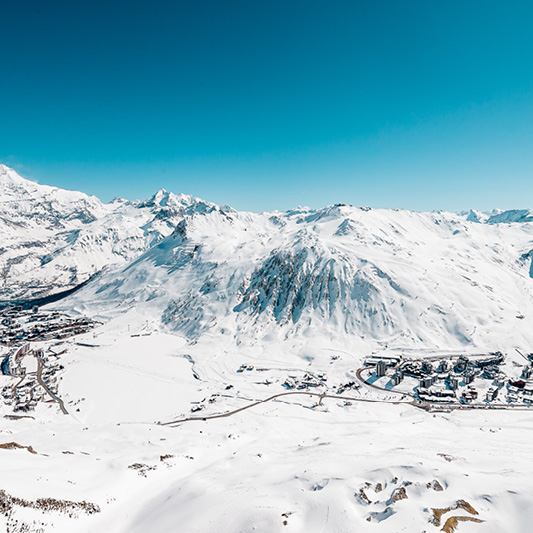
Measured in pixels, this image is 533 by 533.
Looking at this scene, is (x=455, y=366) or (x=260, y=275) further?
(x=260, y=275)

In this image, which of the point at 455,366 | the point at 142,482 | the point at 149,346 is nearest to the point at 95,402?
the point at 149,346

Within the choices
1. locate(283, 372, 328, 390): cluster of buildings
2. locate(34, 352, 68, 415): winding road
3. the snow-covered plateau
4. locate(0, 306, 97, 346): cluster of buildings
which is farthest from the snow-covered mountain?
locate(34, 352, 68, 415): winding road

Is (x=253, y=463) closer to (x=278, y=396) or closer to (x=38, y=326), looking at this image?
(x=278, y=396)

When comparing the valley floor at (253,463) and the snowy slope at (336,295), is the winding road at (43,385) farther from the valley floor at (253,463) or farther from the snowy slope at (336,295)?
the snowy slope at (336,295)

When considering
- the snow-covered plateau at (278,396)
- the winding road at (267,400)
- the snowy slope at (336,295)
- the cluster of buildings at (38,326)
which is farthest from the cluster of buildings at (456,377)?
the cluster of buildings at (38,326)

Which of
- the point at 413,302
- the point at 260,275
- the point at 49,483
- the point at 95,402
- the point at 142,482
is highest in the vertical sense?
the point at 260,275

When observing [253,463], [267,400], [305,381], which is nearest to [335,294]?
[305,381]

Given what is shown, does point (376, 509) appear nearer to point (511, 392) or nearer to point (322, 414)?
point (322, 414)

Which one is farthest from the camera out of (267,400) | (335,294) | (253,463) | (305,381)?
(335,294)
